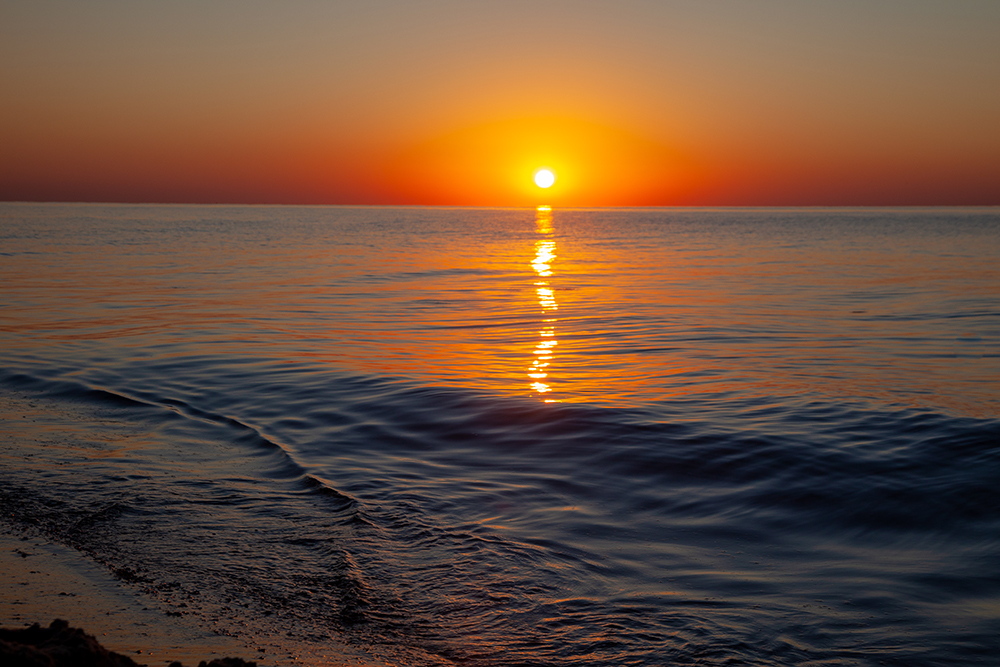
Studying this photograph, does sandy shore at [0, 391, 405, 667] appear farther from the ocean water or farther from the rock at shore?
the rock at shore

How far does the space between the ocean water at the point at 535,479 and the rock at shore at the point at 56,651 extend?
54.8 inches

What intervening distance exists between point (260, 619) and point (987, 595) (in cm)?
542

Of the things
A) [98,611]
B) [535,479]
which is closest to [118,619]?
[98,611]

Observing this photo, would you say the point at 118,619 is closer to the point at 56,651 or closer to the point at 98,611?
the point at 98,611

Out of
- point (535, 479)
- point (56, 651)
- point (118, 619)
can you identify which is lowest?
point (535, 479)

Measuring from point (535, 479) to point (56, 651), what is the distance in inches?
244

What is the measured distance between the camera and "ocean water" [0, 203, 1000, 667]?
216 inches

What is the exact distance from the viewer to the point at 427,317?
2370 cm

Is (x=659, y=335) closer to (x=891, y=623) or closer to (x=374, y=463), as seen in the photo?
(x=374, y=463)

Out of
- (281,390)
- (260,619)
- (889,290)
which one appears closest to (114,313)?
(281,390)

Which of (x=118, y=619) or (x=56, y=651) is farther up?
(x=56, y=651)

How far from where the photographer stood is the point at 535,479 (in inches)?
360

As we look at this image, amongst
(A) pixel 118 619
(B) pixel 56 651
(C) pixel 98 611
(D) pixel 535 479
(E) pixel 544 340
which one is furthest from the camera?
(E) pixel 544 340

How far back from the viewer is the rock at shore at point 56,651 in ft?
10.5
